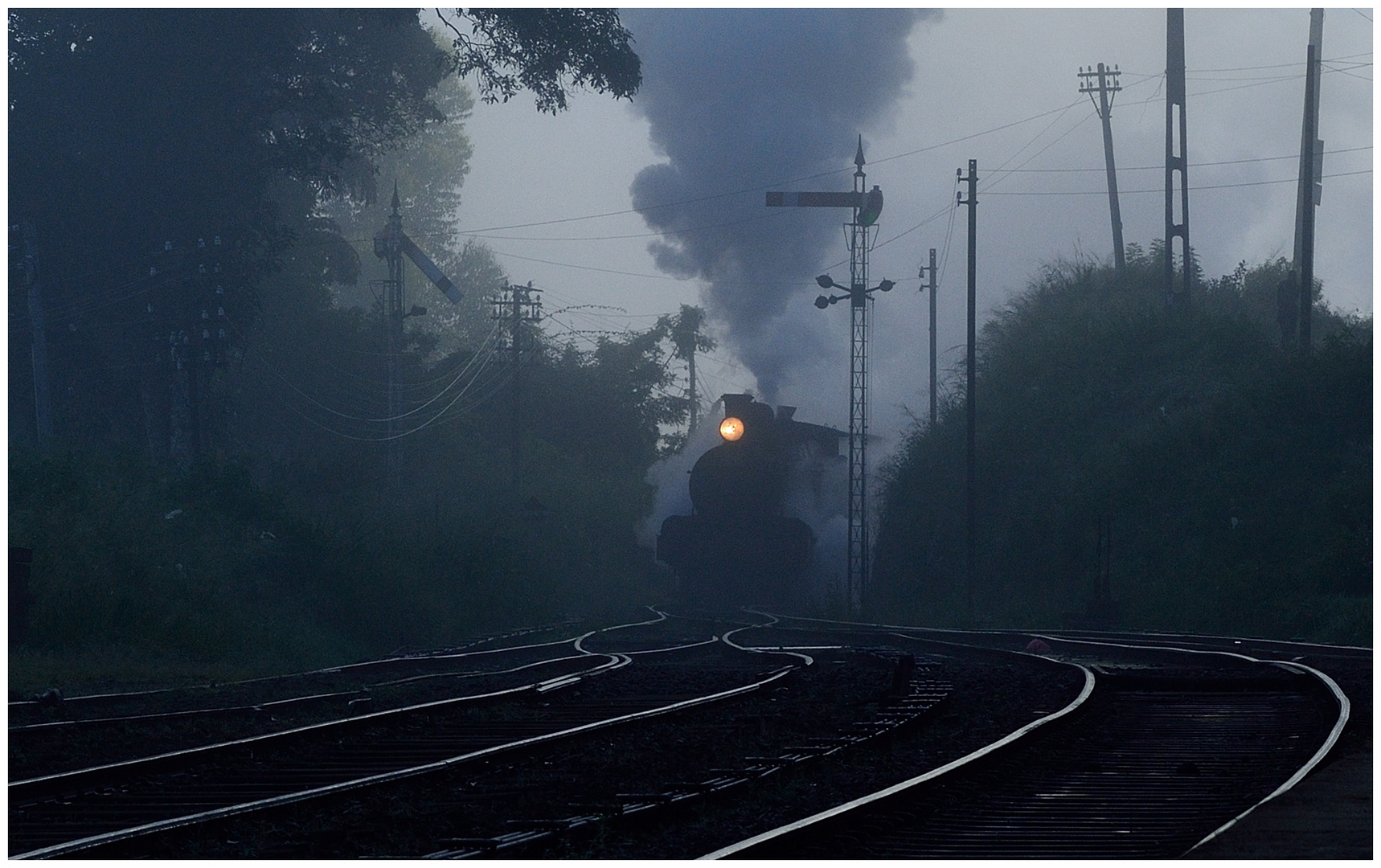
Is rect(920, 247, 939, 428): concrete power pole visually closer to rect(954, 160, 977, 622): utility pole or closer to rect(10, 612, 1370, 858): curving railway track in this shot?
rect(954, 160, 977, 622): utility pole

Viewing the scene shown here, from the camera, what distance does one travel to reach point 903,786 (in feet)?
25.3

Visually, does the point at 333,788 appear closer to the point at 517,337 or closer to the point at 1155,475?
the point at 1155,475

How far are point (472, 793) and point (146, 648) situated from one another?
13.0 m

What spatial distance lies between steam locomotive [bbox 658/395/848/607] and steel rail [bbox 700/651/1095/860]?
68.3 feet

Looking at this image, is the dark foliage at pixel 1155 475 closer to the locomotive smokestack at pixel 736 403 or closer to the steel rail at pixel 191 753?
the locomotive smokestack at pixel 736 403

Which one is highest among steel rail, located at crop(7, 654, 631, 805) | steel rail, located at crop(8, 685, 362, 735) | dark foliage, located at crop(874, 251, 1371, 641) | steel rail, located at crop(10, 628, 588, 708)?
dark foliage, located at crop(874, 251, 1371, 641)

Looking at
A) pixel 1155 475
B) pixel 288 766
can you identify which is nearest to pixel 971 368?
pixel 1155 475

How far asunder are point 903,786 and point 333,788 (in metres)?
3.03

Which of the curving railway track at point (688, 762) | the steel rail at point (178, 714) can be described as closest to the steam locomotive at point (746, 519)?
the curving railway track at point (688, 762)

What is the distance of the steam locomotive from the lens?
33.4m

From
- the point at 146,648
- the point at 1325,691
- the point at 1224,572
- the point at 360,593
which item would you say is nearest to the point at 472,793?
the point at 1325,691

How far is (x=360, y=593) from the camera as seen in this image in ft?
89.2

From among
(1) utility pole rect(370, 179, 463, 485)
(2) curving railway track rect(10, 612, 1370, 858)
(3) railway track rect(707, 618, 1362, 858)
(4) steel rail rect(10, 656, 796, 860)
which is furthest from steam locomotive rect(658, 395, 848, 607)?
(4) steel rail rect(10, 656, 796, 860)

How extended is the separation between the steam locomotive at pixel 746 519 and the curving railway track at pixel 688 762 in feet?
54.5
